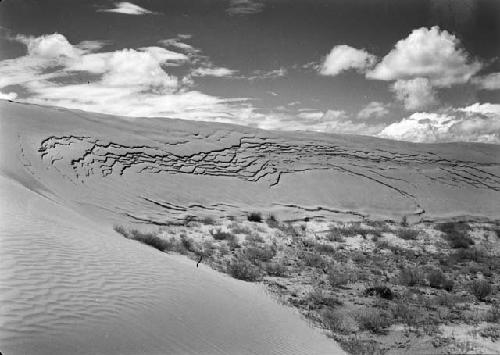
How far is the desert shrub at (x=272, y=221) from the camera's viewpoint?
52.3 ft

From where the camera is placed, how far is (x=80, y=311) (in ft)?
13.7

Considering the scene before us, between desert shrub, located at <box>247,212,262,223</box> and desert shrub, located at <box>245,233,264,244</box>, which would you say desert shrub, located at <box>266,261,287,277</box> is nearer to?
desert shrub, located at <box>245,233,264,244</box>

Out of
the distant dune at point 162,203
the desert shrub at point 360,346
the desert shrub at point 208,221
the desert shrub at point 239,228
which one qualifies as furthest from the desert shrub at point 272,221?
the desert shrub at point 360,346

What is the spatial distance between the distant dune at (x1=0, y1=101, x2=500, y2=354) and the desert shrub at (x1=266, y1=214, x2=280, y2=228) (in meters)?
0.94

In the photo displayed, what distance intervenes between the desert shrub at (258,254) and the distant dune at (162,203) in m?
2.40

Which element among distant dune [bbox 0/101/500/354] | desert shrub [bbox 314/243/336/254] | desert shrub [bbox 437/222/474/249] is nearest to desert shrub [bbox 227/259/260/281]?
distant dune [bbox 0/101/500/354]

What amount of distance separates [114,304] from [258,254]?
6441 millimetres

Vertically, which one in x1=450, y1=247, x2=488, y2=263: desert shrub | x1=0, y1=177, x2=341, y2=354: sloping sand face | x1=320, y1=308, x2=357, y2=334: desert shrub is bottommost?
x1=320, y1=308, x2=357, y2=334: desert shrub

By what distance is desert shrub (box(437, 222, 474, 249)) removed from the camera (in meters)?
13.4

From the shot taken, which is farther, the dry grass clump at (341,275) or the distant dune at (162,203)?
the dry grass clump at (341,275)

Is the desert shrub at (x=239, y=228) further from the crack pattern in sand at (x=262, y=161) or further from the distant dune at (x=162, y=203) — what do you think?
the crack pattern in sand at (x=262, y=161)

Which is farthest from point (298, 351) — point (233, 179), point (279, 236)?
point (233, 179)

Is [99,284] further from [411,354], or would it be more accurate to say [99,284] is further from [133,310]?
[411,354]

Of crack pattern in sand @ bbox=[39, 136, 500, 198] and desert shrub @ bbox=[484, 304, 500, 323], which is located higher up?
crack pattern in sand @ bbox=[39, 136, 500, 198]
